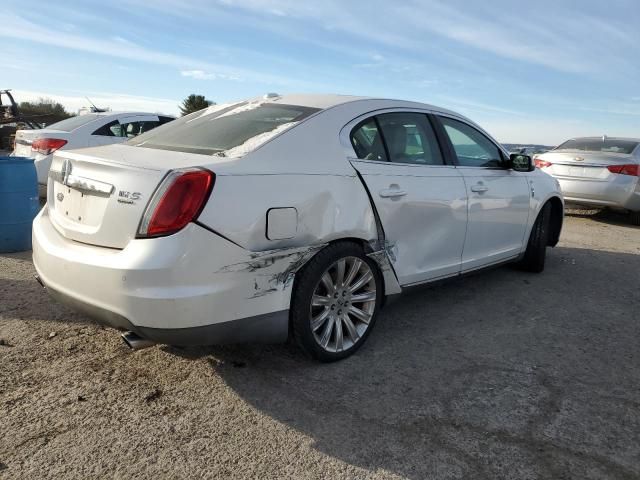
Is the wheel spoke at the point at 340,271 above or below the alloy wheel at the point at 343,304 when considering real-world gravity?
above

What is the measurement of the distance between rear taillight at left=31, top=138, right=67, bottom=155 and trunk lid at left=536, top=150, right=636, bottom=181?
7.81 metres

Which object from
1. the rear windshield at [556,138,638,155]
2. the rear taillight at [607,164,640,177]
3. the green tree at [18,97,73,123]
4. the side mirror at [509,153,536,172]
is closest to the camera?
the side mirror at [509,153,536,172]

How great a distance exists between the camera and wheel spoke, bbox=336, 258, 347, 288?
3206 mm

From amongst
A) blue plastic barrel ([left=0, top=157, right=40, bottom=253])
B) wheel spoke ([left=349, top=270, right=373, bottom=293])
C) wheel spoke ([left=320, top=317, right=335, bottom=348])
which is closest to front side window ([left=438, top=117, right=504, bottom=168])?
wheel spoke ([left=349, top=270, right=373, bottom=293])

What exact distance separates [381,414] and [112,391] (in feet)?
4.62

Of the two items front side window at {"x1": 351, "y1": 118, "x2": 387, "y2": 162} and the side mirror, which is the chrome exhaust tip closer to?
front side window at {"x1": 351, "y1": 118, "x2": 387, "y2": 162}

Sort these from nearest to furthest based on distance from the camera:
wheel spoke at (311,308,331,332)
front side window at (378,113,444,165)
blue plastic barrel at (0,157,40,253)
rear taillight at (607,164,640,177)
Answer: wheel spoke at (311,308,331,332)
front side window at (378,113,444,165)
blue plastic barrel at (0,157,40,253)
rear taillight at (607,164,640,177)

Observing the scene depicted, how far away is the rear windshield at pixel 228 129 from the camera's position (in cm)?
304

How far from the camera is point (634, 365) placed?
3471 millimetres

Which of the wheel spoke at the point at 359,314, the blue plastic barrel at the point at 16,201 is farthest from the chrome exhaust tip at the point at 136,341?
the blue plastic barrel at the point at 16,201

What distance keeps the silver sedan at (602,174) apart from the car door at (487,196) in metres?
4.47

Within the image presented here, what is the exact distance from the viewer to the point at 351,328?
338 centimetres

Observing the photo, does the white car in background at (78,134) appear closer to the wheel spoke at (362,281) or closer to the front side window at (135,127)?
the front side window at (135,127)

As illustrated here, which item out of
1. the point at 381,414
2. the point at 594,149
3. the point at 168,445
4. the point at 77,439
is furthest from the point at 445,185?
the point at 594,149
